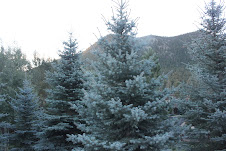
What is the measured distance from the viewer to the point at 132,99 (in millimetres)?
4539

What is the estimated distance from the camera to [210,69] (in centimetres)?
719

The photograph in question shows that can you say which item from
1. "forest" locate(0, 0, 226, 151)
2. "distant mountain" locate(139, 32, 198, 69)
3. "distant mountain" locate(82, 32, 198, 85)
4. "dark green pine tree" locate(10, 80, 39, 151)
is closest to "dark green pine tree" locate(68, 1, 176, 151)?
"forest" locate(0, 0, 226, 151)

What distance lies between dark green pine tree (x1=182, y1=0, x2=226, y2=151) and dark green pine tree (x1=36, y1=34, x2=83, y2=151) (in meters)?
5.20

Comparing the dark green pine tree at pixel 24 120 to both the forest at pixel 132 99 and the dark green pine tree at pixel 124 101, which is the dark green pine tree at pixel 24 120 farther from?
the dark green pine tree at pixel 124 101

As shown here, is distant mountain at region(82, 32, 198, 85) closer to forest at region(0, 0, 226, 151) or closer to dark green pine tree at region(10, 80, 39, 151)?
dark green pine tree at region(10, 80, 39, 151)

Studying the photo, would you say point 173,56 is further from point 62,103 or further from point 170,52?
point 62,103

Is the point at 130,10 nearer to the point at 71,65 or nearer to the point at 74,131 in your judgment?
the point at 71,65

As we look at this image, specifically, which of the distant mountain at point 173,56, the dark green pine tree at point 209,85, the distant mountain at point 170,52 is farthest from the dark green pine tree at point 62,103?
the distant mountain at point 170,52

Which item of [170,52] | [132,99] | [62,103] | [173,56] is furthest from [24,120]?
[170,52]

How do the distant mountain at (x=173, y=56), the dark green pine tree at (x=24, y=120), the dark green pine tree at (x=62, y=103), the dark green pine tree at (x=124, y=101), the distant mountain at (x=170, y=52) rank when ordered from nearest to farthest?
1. the dark green pine tree at (x=124, y=101)
2. the dark green pine tree at (x=62, y=103)
3. the dark green pine tree at (x=24, y=120)
4. the distant mountain at (x=173, y=56)
5. the distant mountain at (x=170, y=52)

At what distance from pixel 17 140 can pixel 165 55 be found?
54.5 m

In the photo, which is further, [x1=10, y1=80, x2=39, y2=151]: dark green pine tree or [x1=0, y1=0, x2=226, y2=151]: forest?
[x1=10, y1=80, x2=39, y2=151]: dark green pine tree

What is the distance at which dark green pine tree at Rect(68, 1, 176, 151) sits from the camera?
400 cm

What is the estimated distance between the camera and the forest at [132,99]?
13.5ft
